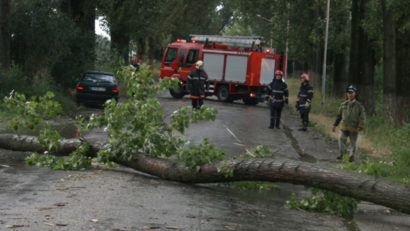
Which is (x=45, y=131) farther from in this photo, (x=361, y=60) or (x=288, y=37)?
(x=288, y=37)

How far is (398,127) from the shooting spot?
18.8m

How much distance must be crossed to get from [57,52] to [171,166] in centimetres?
1699

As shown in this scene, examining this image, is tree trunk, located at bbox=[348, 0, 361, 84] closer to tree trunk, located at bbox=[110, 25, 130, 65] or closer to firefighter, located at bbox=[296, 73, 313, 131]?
firefighter, located at bbox=[296, 73, 313, 131]

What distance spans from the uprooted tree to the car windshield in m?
13.1

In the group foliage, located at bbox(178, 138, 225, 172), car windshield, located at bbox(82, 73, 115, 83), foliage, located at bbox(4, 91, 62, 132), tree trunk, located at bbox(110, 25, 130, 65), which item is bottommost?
foliage, located at bbox(178, 138, 225, 172)

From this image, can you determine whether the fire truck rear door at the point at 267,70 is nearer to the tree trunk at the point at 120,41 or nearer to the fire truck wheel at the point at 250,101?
the fire truck wheel at the point at 250,101

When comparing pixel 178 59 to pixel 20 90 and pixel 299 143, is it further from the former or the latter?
pixel 299 143

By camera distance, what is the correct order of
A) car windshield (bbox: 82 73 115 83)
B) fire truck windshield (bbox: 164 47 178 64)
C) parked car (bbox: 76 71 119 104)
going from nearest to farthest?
parked car (bbox: 76 71 119 104) < car windshield (bbox: 82 73 115 83) < fire truck windshield (bbox: 164 47 178 64)

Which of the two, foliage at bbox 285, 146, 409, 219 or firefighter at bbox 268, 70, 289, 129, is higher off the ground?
firefighter at bbox 268, 70, 289, 129

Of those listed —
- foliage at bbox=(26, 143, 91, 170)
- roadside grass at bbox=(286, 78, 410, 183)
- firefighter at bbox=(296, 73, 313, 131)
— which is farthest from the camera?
firefighter at bbox=(296, 73, 313, 131)

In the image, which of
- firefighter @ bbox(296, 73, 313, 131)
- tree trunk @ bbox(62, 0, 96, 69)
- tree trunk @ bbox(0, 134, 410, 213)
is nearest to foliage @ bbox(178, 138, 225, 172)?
tree trunk @ bbox(0, 134, 410, 213)

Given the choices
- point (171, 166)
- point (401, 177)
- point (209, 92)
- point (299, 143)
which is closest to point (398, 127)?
point (299, 143)

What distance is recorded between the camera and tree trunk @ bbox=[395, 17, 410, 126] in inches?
699

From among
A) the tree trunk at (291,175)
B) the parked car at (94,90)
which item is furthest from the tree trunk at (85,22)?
the tree trunk at (291,175)
